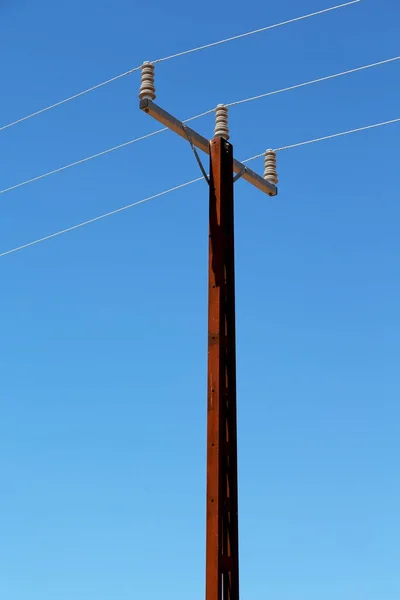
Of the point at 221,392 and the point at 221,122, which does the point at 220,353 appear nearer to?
the point at 221,392

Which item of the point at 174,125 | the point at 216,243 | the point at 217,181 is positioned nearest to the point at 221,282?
the point at 216,243

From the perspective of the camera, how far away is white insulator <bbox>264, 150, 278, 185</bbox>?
1215cm

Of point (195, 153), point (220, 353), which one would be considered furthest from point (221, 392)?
point (195, 153)

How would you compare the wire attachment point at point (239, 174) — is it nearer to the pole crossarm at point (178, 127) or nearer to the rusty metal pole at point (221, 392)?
the pole crossarm at point (178, 127)

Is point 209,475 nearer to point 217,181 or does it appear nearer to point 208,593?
point 208,593

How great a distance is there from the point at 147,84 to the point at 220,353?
3.08 m

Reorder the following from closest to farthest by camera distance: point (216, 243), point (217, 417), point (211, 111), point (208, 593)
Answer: point (208, 593), point (217, 417), point (216, 243), point (211, 111)

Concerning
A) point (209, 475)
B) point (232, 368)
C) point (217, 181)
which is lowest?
point (209, 475)

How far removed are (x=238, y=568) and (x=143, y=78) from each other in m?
5.23

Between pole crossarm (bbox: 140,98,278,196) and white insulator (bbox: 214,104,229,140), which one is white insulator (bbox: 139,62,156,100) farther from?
white insulator (bbox: 214,104,229,140)

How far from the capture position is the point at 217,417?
9688 millimetres

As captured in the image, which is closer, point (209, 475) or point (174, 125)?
point (209, 475)

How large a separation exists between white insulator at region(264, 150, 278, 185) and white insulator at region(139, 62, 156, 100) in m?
1.98

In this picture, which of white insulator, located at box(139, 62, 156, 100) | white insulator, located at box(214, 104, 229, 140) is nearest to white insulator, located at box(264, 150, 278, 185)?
white insulator, located at box(214, 104, 229, 140)
